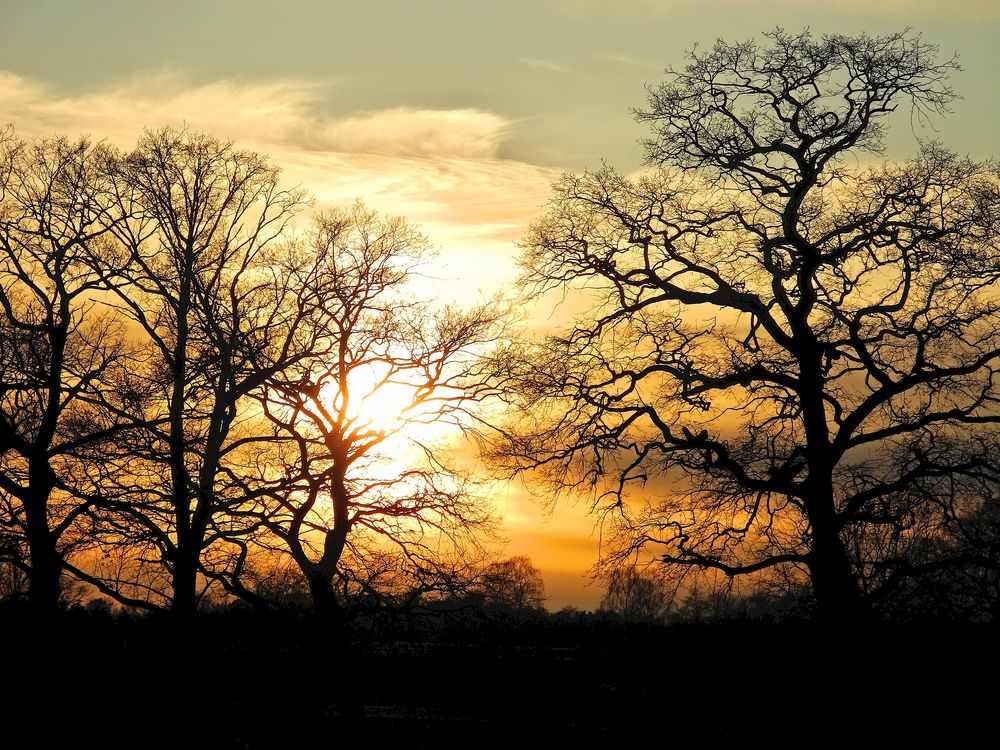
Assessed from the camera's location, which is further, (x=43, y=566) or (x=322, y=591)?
(x=322, y=591)

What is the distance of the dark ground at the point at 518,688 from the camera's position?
13102 mm

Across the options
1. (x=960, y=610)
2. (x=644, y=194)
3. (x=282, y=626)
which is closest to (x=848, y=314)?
(x=644, y=194)

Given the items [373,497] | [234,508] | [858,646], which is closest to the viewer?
[858,646]

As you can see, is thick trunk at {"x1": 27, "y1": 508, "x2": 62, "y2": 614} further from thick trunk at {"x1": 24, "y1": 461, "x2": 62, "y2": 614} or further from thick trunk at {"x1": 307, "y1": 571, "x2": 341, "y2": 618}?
thick trunk at {"x1": 307, "y1": 571, "x2": 341, "y2": 618}

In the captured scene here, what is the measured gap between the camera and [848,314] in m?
22.2

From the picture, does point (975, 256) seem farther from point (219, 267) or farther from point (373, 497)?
point (219, 267)

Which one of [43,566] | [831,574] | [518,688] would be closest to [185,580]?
[43,566]

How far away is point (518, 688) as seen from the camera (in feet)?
51.2

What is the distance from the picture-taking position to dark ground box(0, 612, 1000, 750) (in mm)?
13102

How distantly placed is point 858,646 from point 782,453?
333 inches

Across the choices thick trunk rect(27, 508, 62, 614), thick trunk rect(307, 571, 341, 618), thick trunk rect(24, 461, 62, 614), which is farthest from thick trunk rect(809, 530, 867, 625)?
thick trunk rect(27, 508, 62, 614)

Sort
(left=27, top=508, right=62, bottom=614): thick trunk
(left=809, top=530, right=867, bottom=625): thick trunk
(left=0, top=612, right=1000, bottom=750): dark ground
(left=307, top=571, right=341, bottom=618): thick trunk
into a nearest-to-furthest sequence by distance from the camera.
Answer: (left=0, top=612, right=1000, bottom=750): dark ground, (left=809, top=530, right=867, bottom=625): thick trunk, (left=27, top=508, right=62, bottom=614): thick trunk, (left=307, top=571, right=341, bottom=618): thick trunk

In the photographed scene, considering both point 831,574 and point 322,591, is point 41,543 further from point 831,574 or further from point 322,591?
point 831,574

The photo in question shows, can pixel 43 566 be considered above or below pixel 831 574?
above
